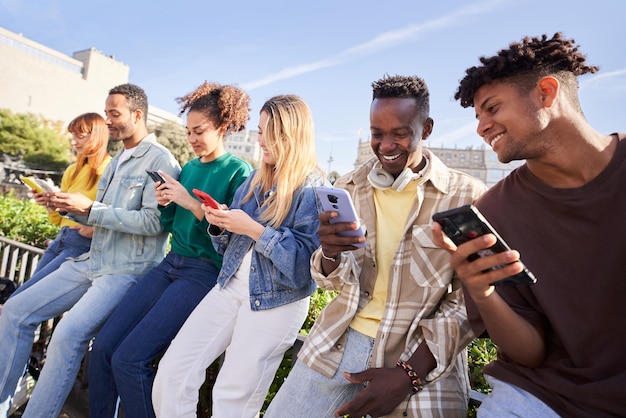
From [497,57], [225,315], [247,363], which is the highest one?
[497,57]

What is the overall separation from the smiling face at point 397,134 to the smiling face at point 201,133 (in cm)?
153

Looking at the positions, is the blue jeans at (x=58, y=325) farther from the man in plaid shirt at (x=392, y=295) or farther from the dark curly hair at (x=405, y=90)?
the dark curly hair at (x=405, y=90)

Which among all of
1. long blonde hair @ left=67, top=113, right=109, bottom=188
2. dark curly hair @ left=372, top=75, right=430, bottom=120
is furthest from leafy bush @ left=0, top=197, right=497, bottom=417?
long blonde hair @ left=67, top=113, right=109, bottom=188

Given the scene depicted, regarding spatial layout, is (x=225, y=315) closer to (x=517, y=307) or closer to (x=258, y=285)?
(x=258, y=285)

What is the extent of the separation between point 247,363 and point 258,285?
45cm

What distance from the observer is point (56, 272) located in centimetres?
346

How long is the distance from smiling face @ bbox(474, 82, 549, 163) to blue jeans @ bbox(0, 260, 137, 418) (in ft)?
9.30

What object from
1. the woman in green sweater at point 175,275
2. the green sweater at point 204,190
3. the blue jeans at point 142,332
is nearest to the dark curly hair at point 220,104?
the woman in green sweater at point 175,275

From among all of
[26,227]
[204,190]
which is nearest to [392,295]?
[204,190]

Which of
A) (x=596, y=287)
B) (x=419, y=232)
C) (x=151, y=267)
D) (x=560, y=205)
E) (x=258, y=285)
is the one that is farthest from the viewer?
(x=151, y=267)

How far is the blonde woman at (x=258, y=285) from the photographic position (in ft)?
7.91

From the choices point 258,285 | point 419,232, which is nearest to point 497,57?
point 419,232

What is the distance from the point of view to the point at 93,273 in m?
3.31

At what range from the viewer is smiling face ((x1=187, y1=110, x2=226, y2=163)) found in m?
3.30
